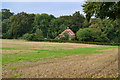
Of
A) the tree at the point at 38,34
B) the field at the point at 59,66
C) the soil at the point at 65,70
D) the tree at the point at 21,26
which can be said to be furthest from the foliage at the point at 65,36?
the soil at the point at 65,70

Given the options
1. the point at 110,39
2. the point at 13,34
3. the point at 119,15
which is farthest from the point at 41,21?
the point at 119,15

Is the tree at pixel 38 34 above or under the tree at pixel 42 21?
under

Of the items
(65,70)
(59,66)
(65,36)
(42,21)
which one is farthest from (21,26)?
(65,70)

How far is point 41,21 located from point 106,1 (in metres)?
47.1

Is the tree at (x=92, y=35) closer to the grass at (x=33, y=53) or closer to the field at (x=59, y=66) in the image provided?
the grass at (x=33, y=53)

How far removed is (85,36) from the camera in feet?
169

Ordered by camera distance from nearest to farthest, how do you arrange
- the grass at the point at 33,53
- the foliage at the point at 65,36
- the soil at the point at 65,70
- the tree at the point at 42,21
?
the soil at the point at 65,70 → the grass at the point at 33,53 → the tree at the point at 42,21 → the foliage at the point at 65,36

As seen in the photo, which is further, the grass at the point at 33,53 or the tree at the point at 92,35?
the tree at the point at 92,35

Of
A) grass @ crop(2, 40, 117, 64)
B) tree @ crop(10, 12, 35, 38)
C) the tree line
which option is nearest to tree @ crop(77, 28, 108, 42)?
the tree line

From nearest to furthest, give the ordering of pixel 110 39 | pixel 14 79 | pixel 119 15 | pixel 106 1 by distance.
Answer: pixel 14 79 < pixel 106 1 < pixel 119 15 < pixel 110 39

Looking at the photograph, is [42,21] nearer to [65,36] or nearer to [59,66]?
[65,36]

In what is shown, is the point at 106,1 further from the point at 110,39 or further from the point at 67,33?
the point at 67,33

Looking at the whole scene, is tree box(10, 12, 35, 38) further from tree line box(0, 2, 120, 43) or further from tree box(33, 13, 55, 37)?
tree box(33, 13, 55, 37)

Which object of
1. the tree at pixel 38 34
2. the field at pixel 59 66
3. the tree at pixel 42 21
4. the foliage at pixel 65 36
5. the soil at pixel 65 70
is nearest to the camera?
the soil at pixel 65 70
